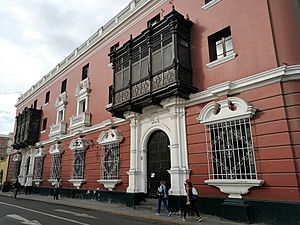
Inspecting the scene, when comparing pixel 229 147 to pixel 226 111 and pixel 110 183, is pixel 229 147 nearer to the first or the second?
pixel 226 111

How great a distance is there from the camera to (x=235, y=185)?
8.88 metres

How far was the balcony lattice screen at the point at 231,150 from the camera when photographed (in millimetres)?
8906

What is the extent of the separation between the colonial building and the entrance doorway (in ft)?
0.16


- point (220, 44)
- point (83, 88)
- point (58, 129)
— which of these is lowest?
point (58, 129)

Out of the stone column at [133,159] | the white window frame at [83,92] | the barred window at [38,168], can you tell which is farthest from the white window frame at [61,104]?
the stone column at [133,159]

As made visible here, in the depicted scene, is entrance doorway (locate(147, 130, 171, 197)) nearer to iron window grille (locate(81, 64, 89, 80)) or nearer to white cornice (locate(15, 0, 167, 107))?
white cornice (locate(15, 0, 167, 107))

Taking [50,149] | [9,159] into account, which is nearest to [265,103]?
[50,149]

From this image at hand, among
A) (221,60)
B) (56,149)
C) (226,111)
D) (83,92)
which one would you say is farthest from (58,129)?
(226,111)

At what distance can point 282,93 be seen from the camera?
856 cm

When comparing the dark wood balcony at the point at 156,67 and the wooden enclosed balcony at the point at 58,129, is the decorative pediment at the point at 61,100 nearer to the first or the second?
the wooden enclosed balcony at the point at 58,129

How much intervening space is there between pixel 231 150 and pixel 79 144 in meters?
11.4

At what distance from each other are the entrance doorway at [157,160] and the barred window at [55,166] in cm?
991

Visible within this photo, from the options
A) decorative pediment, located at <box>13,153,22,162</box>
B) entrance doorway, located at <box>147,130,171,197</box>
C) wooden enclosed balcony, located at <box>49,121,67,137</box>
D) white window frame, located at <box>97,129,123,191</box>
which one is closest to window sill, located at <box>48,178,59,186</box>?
wooden enclosed balcony, located at <box>49,121,67,137</box>

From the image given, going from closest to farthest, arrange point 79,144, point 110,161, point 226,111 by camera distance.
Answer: point 226,111 < point 110,161 < point 79,144
